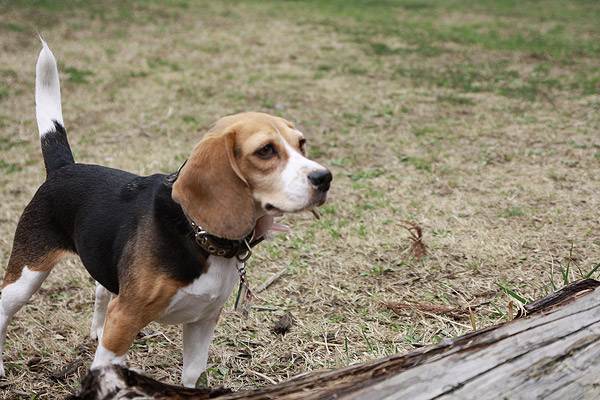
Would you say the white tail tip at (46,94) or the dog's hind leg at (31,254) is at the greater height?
the white tail tip at (46,94)

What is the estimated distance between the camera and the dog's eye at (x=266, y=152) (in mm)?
2439

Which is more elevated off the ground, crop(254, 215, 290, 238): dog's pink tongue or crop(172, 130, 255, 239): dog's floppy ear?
crop(172, 130, 255, 239): dog's floppy ear

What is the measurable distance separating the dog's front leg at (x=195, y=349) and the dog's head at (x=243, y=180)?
705 mm

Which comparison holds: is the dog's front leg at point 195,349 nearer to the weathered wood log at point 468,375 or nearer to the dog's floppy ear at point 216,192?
the dog's floppy ear at point 216,192

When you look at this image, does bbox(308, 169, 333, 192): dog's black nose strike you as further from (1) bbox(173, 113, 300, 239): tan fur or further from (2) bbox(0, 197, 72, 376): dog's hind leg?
(2) bbox(0, 197, 72, 376): dog's hind leg

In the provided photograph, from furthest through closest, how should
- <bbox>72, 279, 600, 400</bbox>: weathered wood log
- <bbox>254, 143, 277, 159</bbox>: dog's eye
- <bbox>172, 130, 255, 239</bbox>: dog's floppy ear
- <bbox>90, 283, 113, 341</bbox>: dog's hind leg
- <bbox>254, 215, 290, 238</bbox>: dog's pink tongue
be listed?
1. <bbox>90, 283, 113, 341</bbox>: dog's hind leg
2. <bbox>254, 215, 290, 238</bbox>: dog's pink tongue
3. <bbox>254, 143, 277, 159</bbox>: dog's eye
4. <bbox>172, 130, 255, 239</bbox>: dog's floppy ear
5. <bbox>72, 279, 600, 400</bbox>: weathered wood log

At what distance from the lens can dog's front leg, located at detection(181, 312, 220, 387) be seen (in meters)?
2.82

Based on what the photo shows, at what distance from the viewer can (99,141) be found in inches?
275

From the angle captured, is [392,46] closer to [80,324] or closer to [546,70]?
[546,70]

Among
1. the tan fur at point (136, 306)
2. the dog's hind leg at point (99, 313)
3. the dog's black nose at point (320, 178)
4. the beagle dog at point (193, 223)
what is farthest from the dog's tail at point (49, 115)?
the dog's black nose at point (320, 178)

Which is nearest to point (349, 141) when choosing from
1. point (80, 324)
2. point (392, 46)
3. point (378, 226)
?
point (378, 226)

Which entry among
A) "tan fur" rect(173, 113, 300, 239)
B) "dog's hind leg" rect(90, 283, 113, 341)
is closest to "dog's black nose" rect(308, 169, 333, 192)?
"tan fur" rect(173, 113, 300, 239)

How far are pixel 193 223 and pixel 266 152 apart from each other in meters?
0.45

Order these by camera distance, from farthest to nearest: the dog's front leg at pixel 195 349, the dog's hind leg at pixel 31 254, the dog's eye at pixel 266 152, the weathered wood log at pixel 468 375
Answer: the dog's hind leg at pixel 31 254
the dog's front leg at pixel 195 349
the dog's eye at pixel 266 152
the weathered wood log at pixel 468 375
